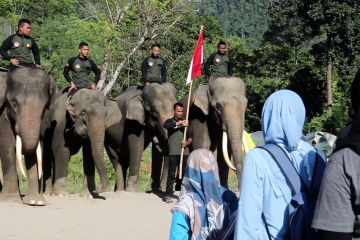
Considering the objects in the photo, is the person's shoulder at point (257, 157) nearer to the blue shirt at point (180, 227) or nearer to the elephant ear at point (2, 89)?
the blue shirt at point (180, 227)

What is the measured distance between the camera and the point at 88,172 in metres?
13.8

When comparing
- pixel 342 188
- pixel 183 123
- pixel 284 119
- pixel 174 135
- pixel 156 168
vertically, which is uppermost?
pixel 284 119

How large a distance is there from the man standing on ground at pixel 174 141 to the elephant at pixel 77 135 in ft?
3.48

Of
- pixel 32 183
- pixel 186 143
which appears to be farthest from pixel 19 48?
pixel 186 143

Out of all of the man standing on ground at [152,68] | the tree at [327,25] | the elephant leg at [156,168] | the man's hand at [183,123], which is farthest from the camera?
the tree at [327,25]

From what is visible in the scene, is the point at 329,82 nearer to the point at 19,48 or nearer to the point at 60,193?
the point at 60,193

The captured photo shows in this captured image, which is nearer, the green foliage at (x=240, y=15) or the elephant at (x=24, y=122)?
the elephant at (x=24, y=122)

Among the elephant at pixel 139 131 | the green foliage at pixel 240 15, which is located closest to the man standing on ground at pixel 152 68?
the elephant at pixel 139 131

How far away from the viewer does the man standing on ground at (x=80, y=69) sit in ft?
A: 44.5

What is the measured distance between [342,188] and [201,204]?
5.62 ft

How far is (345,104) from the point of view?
110 feet

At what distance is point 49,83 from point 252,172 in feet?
26.9

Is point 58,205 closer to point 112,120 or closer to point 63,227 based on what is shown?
point 63,227

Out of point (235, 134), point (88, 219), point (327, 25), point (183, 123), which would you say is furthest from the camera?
point (327, 25)
